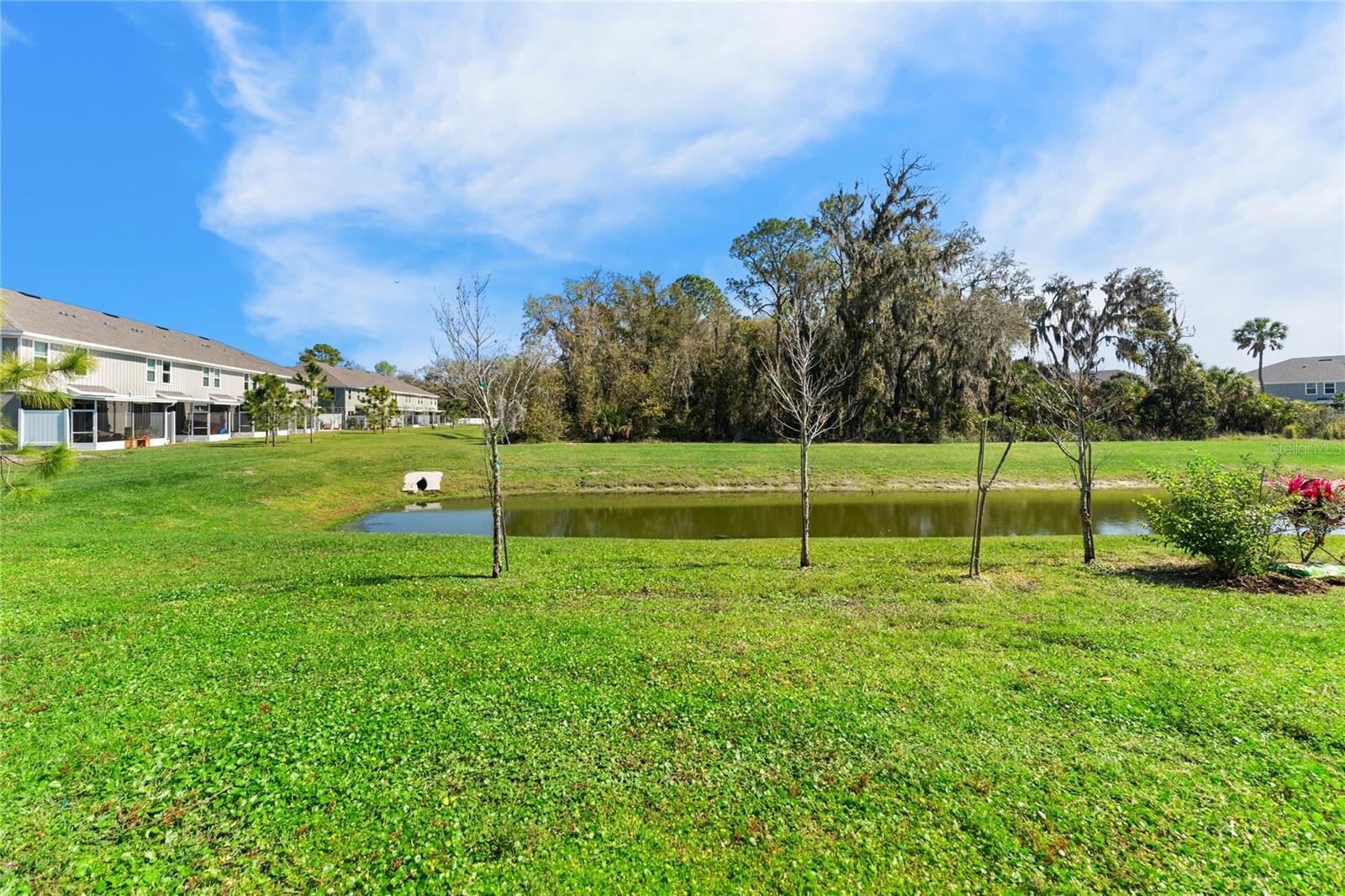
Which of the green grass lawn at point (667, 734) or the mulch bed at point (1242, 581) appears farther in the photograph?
the mulch bed at point (1242, 581)

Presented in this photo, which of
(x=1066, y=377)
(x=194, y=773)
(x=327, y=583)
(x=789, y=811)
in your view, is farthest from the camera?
(x=1066, y=377)

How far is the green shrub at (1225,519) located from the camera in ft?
27.4

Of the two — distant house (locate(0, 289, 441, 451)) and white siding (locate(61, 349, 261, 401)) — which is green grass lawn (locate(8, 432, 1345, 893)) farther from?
white siding (locate(61, 349, 261, 401))

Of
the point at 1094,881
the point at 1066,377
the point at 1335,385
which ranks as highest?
the point at 1335,385

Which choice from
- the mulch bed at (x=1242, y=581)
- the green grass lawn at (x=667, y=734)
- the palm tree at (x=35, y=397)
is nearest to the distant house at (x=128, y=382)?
the palm tree at (x=35, y=397)

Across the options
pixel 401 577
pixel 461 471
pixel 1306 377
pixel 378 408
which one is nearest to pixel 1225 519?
pixel 401 577

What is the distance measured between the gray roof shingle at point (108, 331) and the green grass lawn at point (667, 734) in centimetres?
2440

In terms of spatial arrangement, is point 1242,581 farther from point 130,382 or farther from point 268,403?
point 130,382

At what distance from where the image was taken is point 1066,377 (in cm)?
1130

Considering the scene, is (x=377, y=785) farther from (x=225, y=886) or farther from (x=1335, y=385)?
(x=1335, y=385)

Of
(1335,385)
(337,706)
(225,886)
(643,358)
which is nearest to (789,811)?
(225,886)

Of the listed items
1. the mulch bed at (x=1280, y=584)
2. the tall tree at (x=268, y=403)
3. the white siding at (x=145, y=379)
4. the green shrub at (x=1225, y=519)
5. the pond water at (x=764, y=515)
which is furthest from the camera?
the tall tree at (x=268, y=403)

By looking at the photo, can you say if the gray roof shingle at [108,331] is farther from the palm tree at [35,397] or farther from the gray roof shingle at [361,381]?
the palm tree at [35,397]

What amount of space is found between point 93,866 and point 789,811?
3.75 meters
